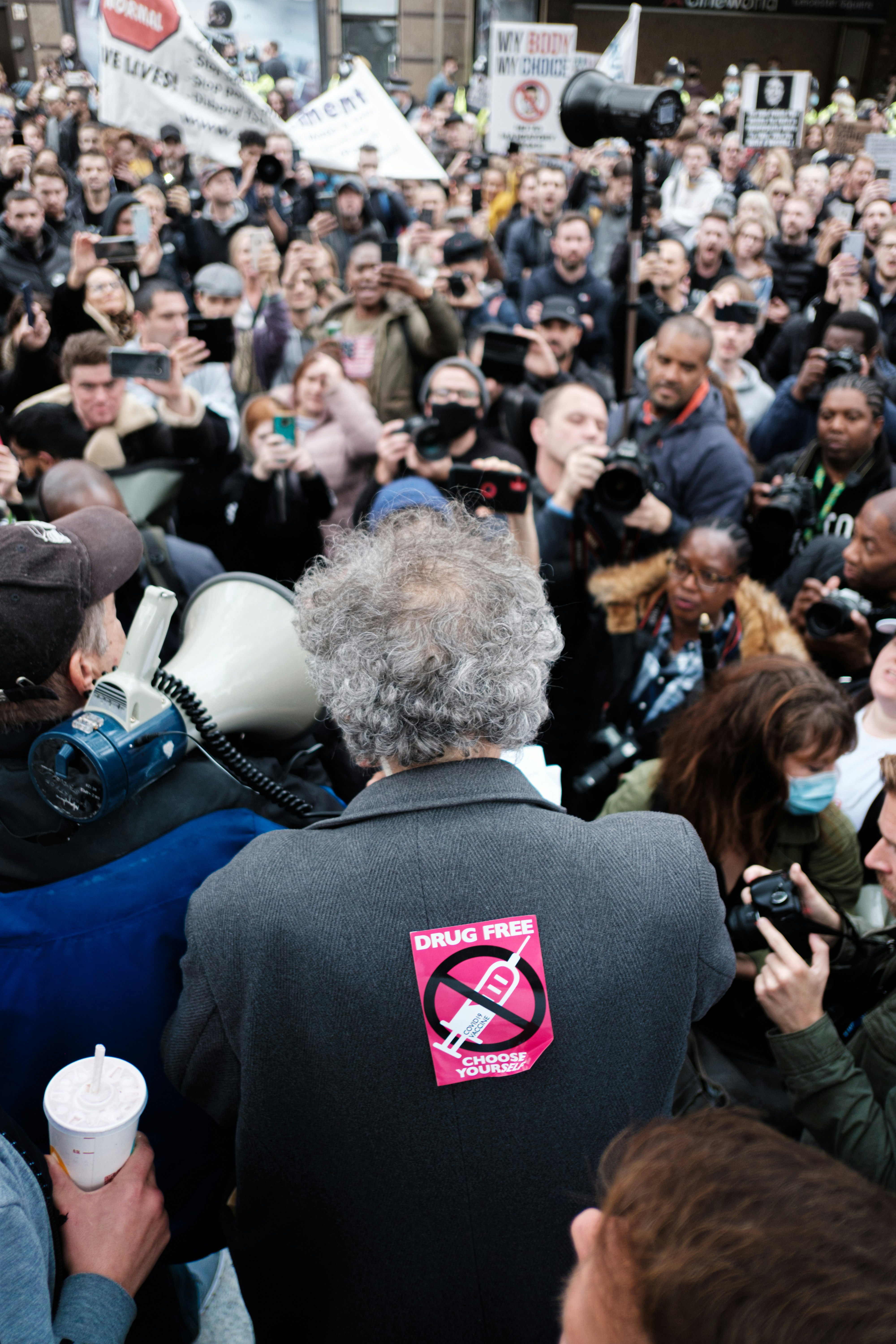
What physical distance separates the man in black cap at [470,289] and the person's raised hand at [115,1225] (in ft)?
14.5

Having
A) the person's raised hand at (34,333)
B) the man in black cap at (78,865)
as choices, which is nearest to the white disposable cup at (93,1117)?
the man in black cap at (78,865)

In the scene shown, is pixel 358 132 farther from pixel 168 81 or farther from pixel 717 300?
pixel 717 300

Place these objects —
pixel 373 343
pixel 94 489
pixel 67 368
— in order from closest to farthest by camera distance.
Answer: pixel 94 489
pixel 67 368
pixel 373 343

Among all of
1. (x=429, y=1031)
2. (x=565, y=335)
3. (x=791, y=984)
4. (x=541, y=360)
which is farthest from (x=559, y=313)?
(x=429, y=1031)

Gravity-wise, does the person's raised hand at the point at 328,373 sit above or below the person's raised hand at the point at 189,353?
below

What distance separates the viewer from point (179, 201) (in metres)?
7.23

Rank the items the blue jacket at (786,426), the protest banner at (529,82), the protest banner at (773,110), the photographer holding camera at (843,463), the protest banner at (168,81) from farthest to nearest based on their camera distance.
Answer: the protest banner at (773,110), the protest banner at (529,82), the protest banner at (168,81), the blue jacket at (786,426), the photographer holding camera at (843,463)

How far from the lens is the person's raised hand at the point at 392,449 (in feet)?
9.27

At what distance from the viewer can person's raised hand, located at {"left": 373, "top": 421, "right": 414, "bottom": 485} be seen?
2824mm

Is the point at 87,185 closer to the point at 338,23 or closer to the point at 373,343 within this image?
the point at 373,343

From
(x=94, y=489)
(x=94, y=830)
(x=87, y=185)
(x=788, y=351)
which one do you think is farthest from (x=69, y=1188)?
(x=87, y=185)

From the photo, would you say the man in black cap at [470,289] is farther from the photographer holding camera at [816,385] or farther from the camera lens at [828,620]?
the camera lens at [828,620]

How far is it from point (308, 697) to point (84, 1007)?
56cm

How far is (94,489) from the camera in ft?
7.43
